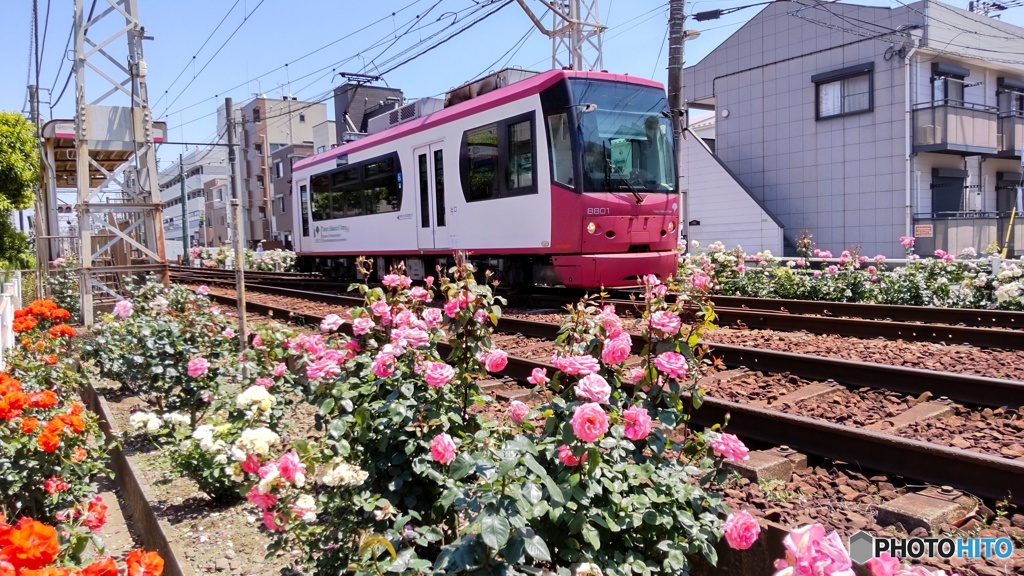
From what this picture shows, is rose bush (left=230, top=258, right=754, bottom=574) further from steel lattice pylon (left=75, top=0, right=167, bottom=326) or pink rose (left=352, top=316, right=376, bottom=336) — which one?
steel lattice pylon (left=75, top=0, right=167, bottom=326)

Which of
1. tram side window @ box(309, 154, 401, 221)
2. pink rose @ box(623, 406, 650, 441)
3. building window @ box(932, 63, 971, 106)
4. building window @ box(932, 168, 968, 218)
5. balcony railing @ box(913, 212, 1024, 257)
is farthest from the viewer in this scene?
building window @ box(932, 168, 968, 218)

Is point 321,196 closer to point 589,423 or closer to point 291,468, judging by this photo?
point 291,468

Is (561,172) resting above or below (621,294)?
above

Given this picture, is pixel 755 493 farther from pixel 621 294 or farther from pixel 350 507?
pixel 621 294

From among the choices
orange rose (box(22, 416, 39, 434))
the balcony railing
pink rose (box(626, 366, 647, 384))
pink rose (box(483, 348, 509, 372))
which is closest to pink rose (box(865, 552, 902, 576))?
pink rose (box(626, 366, 647, 384))

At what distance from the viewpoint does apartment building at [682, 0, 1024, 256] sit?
21.7 m

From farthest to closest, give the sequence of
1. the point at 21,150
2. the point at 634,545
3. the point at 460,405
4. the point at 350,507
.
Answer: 1. the point at 21,150
2. the point at 460,405
3. the point at 350,507
4. the point at 634,545

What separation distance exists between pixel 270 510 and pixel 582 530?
1.26 m

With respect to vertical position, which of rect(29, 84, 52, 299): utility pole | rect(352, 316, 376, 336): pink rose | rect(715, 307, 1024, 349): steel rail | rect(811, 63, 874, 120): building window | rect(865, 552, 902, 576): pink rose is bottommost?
rect(715, 307, 1024, 349): steel rail

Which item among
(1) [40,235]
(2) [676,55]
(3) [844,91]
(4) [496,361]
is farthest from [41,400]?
(3) [844,91]

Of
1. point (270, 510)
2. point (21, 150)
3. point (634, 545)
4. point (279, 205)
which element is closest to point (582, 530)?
point (634, 545)

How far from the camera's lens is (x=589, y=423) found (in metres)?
2.16

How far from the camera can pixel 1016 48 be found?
25.3m

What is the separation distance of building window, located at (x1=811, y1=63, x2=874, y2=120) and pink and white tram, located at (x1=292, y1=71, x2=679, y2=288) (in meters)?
14.8
